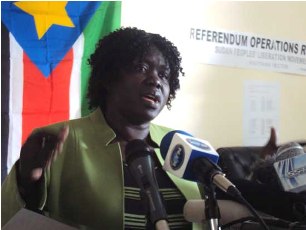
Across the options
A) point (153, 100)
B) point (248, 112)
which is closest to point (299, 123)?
point (248, 112)

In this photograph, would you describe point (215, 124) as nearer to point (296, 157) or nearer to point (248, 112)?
point (248, 112)

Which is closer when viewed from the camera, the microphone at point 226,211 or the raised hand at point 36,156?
the microphone at point 226,211

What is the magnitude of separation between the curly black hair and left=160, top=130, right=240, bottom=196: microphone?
45cm

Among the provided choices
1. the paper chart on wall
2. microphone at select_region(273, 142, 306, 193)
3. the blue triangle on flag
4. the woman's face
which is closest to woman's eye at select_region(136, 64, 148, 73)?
the woman's face

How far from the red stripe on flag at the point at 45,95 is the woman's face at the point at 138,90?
212mm

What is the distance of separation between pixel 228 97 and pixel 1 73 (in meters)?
0.83

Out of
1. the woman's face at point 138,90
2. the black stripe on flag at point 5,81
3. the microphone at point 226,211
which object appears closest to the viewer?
the microphone at point 226,211

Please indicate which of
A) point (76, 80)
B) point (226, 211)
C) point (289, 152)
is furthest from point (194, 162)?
point (76, 80)

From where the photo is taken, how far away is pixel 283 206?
2.68 ft

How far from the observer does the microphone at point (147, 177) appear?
0.61 meters

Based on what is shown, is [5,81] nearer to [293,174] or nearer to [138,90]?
[138,90]

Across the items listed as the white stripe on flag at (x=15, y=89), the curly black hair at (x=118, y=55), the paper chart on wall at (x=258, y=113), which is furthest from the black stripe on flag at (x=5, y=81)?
the paper chart on wall at (x=258, y=113)

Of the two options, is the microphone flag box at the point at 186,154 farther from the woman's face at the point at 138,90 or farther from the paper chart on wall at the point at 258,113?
the paper chart on wall at the point at 258,113

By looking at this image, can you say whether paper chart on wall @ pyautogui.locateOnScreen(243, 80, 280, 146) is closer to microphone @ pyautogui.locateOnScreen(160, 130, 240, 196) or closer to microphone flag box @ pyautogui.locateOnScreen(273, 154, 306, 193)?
microphone flag box @ pyautogui.locateOnScreen(273, 154, 306, 193)
